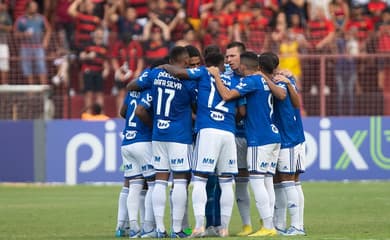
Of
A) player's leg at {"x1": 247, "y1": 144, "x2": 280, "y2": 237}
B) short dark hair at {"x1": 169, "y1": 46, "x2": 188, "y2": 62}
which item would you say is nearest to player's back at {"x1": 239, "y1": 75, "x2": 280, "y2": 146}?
player's leg at {"x1": 247, "y1": 144, "x2": 280, "y2": 237}

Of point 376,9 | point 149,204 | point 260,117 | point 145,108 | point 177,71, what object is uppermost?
point 376,9

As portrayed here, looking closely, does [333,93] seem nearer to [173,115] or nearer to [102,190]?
[102,190]

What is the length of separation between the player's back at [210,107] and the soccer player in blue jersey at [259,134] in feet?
0.86

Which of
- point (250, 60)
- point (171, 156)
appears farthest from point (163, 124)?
point (250, 60)

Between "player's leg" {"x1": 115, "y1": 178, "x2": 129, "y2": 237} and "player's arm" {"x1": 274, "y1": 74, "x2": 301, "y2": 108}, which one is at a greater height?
"player's arm" {"x1": 274, "y1": 74, "x2": 301, "y2": 108}

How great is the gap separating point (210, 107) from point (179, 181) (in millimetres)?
984

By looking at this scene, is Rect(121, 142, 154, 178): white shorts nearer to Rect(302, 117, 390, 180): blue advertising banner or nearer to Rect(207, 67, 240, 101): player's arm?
Rect(207, 67, 240, 101): player's arm

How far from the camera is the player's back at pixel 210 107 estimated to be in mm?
13898

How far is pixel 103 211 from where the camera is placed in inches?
734

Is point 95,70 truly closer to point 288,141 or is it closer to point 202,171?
point 288,141

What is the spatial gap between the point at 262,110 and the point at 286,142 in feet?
2.04

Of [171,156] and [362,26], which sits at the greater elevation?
[362,26]

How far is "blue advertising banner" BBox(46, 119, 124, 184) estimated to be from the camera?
983 inches

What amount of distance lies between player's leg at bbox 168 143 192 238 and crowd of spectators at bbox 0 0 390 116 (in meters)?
11.3
